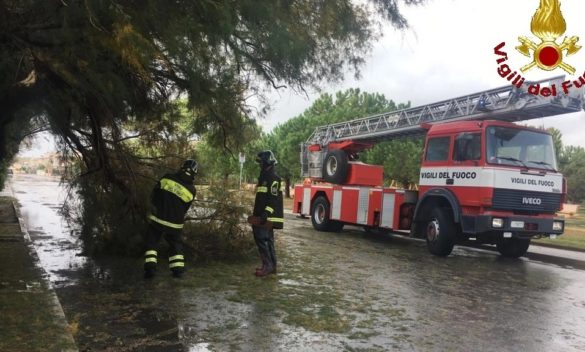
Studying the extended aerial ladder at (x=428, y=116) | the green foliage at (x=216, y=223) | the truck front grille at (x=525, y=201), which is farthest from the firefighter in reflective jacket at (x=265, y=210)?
the extended aerial ladder at (x=428, y=116)

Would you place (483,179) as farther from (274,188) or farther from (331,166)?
(331,166)

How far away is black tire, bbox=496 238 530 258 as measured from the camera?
36.8 ft

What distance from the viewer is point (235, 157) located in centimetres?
804

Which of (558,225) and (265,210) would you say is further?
(558,225)

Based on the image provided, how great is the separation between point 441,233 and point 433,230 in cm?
34

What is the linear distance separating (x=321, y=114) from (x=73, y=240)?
2748cm

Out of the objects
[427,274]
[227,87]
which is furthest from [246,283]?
[427,274]

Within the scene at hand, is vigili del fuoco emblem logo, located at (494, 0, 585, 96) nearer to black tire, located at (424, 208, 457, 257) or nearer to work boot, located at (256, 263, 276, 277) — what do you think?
black tire, located at (424, 208, 457, 257)

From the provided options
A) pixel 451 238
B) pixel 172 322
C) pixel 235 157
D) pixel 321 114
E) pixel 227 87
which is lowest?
pixel 172 322

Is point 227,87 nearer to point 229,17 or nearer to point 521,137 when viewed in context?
point 229,17

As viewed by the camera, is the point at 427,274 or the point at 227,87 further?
the point at 427,274

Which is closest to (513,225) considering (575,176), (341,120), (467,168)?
(467,168)

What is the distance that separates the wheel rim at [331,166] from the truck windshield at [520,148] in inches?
215

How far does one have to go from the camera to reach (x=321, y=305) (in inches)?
233
